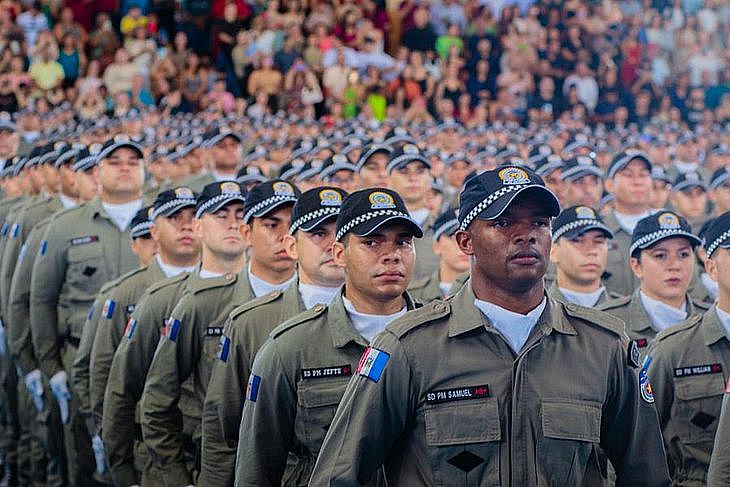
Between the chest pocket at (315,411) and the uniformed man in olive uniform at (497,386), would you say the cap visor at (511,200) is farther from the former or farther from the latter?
the chest pocket at (315,411)

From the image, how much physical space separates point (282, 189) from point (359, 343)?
5.25 feet

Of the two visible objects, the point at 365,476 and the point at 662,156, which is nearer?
the point at 365,476

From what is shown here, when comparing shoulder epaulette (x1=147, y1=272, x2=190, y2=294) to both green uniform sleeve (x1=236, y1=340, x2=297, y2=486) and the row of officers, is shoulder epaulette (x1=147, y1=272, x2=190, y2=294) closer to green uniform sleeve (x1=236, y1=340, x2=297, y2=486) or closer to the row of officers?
the row of officers

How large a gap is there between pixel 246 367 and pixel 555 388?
187cm

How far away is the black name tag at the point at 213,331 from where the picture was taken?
5809 mm

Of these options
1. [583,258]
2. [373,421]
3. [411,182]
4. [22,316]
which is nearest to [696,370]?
[583,258]

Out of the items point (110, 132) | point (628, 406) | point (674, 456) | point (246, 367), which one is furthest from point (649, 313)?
point (110, 132)

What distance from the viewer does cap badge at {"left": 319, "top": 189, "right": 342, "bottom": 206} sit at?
5344 millimetres

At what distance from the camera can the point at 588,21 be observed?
23.8m

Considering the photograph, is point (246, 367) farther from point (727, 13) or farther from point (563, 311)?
point (727, 13)

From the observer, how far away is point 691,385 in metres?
5.12

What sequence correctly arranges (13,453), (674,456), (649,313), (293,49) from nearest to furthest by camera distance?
(674,456), (649,313), (13,453), (293,49)

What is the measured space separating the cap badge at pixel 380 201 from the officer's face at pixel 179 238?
2.67m

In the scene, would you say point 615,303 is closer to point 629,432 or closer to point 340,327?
point 340,327
